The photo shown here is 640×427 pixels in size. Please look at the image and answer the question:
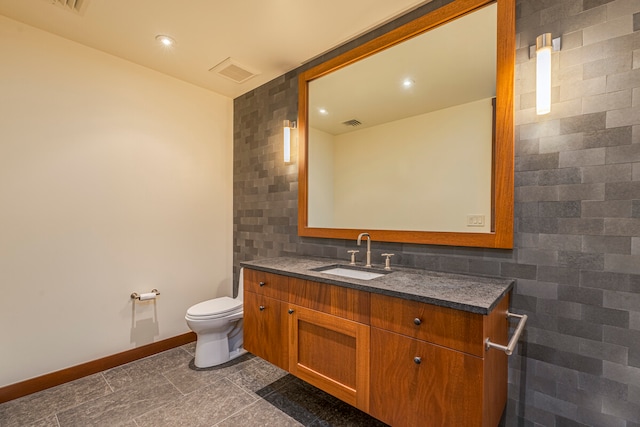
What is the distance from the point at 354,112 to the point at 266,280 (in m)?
1.39

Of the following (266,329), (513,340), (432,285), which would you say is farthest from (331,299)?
(513,340)

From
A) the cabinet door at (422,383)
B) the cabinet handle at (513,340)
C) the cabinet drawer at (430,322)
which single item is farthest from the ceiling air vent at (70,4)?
the cabinet handle at (513,340)

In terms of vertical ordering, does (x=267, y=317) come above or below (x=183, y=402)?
above

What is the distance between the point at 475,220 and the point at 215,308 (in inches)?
79.7

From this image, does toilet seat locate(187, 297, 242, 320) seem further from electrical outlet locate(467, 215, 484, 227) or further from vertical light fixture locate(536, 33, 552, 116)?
vertical light fixture locate(536, 33, 552, 116)

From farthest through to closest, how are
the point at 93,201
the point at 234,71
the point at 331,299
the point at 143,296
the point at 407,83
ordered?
1. the point at 234,71
2. the point at 143,296
3. the point at 93,201
4. the point at 407,83
5. the point at 331,299

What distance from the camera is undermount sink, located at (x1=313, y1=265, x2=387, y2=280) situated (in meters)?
1.86

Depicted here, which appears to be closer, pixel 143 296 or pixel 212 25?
pixel 212 25

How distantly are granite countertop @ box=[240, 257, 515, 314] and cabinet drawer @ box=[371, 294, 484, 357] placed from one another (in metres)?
0.04

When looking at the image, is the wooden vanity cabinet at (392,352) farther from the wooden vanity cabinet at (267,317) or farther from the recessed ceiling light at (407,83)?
the recessed ceiling light at (407,83)

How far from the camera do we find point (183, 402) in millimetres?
1899

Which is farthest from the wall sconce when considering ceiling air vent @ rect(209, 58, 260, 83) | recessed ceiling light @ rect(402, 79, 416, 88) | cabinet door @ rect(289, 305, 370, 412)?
ceiling air vent @ rect(209, 58, 260, 83)

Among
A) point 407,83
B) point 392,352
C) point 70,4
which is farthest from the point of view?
point 407,83

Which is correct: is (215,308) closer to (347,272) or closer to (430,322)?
(347,272)
